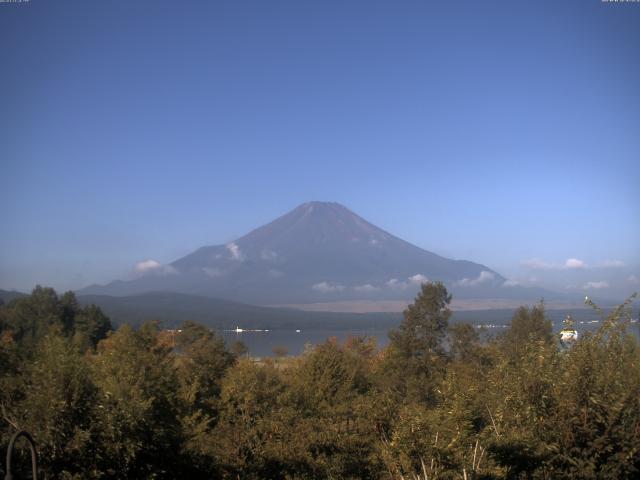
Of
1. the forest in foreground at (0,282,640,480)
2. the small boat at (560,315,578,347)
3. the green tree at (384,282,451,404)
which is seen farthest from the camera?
the green tree at (384,282,451,404)

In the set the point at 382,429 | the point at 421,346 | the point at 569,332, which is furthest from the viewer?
A: the point at 421,346

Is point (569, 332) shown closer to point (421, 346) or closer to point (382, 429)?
point (382, 429)

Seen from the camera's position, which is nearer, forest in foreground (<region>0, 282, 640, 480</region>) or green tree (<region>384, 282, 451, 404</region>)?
forest in foreground (<region>0, 282, 640, 480</region>)

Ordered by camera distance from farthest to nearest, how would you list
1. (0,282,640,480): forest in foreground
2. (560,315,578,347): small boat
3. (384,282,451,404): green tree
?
1. (384,282,451,404): green tree
2. (560,315,578,347): small boat
3. (0,282,640,480): forest in foreground

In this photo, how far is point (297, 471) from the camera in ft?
43.9

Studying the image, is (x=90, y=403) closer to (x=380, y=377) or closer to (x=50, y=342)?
(x=50, y=342)

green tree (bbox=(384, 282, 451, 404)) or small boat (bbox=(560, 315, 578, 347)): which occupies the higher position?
small boat (bbox=(560, 315, 578, 347))

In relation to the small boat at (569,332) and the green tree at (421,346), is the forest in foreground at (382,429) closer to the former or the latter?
the small boat at (569,332)

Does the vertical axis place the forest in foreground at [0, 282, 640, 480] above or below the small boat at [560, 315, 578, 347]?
below

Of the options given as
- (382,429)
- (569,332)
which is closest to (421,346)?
(382,429)

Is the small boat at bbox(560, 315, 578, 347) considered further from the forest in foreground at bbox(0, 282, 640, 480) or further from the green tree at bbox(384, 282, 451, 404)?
the green tree at bbox(384, 282, 451, 404)

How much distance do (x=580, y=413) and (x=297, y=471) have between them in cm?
648

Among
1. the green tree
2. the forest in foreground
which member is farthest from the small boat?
the green tree

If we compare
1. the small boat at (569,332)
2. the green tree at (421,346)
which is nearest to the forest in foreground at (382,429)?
the small boat at (569,332)
